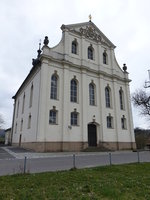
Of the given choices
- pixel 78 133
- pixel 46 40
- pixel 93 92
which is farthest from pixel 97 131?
pixel 46 40

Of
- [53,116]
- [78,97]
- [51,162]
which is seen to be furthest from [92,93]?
[51,162]

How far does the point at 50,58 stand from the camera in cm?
2198

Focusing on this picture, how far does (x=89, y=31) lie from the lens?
1094 inches

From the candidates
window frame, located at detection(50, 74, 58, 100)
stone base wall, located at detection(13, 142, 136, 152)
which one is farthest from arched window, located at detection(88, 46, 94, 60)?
stone base wall, located at detection(13, 142, 136, 152)

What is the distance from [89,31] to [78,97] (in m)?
11.7

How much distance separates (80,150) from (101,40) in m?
18.5

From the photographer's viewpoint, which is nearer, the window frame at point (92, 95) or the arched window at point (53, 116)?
the arched window at point (53, 116)

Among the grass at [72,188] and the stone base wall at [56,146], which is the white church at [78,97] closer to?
the stone base wall at [56,146]

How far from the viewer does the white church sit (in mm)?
20484

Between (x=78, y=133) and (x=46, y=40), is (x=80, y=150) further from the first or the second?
(x=46, y=40)

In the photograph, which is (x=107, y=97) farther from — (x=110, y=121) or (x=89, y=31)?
(x=89, y=31)

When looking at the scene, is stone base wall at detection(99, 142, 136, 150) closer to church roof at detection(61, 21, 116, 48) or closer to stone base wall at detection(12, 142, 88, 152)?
stone base wall at detection(12, 142, 88, 152)

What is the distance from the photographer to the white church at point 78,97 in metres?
20.5

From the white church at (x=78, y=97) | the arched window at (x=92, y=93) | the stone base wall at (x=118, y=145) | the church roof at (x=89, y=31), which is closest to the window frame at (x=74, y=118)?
the white church at (x=78, y=97)
